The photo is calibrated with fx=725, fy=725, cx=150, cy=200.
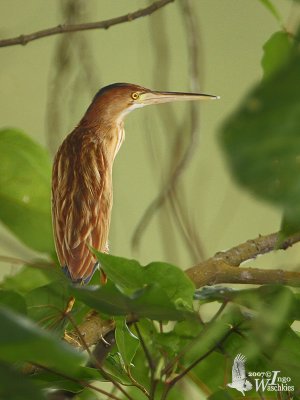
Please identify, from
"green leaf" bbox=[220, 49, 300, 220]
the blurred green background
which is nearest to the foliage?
"green leaf" bbox=[220, 49, 300, 220]

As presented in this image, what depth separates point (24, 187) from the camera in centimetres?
68

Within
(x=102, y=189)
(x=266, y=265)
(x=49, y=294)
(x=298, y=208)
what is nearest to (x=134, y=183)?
(x=266, y=265)

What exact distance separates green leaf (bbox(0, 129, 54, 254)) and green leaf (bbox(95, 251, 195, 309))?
22 cm

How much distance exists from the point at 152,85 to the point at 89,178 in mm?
413

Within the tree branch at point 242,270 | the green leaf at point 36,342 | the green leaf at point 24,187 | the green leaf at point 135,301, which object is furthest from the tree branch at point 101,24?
the green leaf at point 36,342

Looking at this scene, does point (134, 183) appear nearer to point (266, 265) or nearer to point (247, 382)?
point (266, 265)

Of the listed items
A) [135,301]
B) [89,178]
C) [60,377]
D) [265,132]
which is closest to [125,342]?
[60,377]

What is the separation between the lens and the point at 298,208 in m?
0.16

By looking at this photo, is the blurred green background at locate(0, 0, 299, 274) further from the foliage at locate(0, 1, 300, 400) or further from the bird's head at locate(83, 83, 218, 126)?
the foliage at locate(0, 1, 300, 400)

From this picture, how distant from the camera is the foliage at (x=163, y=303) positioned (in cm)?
15

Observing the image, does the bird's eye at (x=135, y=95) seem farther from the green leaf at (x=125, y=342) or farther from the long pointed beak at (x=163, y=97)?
the green leaf at (x=125, y=342)

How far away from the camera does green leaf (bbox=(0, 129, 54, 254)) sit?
25.8 inches

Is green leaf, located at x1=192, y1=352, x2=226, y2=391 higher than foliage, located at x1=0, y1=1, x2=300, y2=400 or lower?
lower

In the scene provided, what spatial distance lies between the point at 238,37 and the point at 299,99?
3.46 feet
